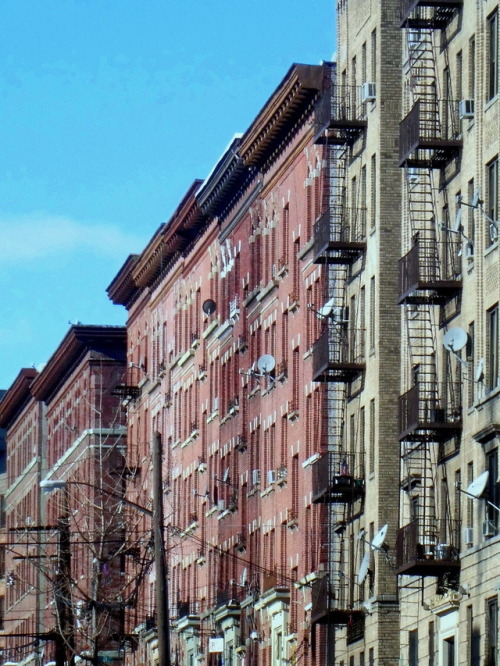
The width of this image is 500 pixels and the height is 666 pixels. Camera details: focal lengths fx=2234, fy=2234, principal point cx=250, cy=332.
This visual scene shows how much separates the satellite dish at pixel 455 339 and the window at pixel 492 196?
271cm

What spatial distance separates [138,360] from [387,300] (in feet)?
164

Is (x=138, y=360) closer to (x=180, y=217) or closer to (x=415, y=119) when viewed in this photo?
(x=180, y=217)

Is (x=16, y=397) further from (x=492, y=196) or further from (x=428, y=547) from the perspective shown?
(x=492, y=196)

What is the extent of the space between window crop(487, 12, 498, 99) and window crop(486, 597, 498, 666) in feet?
44.6

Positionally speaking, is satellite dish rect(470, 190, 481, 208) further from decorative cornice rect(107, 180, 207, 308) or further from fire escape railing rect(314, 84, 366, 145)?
decorative cornice rect(107, 180, 207, 308)

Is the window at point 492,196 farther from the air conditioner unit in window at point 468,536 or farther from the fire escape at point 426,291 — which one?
the air conditioner unit in window at point 468,536

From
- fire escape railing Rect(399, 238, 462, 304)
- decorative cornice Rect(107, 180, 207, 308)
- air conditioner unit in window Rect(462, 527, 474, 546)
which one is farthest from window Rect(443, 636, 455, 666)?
decorative cornice Rect(107, 180, 207, 308)

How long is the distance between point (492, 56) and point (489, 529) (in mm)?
12675

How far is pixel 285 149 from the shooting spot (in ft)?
278

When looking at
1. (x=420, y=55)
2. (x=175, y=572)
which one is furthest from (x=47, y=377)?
(x=420, y=55)

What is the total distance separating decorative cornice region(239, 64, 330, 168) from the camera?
7925 cm

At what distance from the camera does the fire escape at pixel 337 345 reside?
239 feet

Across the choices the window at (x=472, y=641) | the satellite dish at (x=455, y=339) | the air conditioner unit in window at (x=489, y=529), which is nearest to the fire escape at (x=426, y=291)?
the window at (x=472, y=641)

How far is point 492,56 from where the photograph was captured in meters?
60.0
